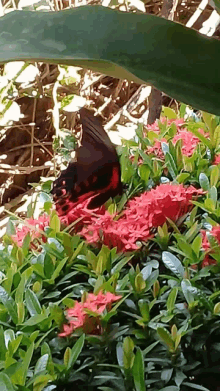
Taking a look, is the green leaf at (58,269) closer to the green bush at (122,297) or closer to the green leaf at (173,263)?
the green bush at (122,297)

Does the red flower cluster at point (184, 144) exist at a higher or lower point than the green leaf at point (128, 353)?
higher

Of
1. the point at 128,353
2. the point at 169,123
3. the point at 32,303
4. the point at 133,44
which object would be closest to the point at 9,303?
the point at 32,303

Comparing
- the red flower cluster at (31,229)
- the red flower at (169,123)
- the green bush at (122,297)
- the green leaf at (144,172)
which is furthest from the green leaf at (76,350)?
the red flower at (169,123)

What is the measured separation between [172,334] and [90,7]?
0.92 ft

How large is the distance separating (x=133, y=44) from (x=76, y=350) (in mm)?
257

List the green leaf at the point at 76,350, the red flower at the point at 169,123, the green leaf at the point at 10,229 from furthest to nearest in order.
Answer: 1. the red flower at the point at 169,123
2. the green leaf at the point at 10,229
3. the green leaf at the point at 76,350

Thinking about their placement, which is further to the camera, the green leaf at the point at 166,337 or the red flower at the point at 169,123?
the red flower at the point at 169,123

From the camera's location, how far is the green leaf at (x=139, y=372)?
0.44 m

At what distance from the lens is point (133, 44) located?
14.4 inches

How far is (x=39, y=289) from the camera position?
544 mm

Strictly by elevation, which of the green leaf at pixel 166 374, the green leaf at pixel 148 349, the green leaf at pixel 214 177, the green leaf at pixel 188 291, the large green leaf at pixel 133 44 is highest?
the large green leaf at pixel 133 44

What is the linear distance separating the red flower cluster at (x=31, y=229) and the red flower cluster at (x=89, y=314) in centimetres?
17

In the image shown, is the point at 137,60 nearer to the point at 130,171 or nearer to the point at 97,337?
the point at 97,337

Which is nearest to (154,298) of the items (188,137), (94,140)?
(94,140)
